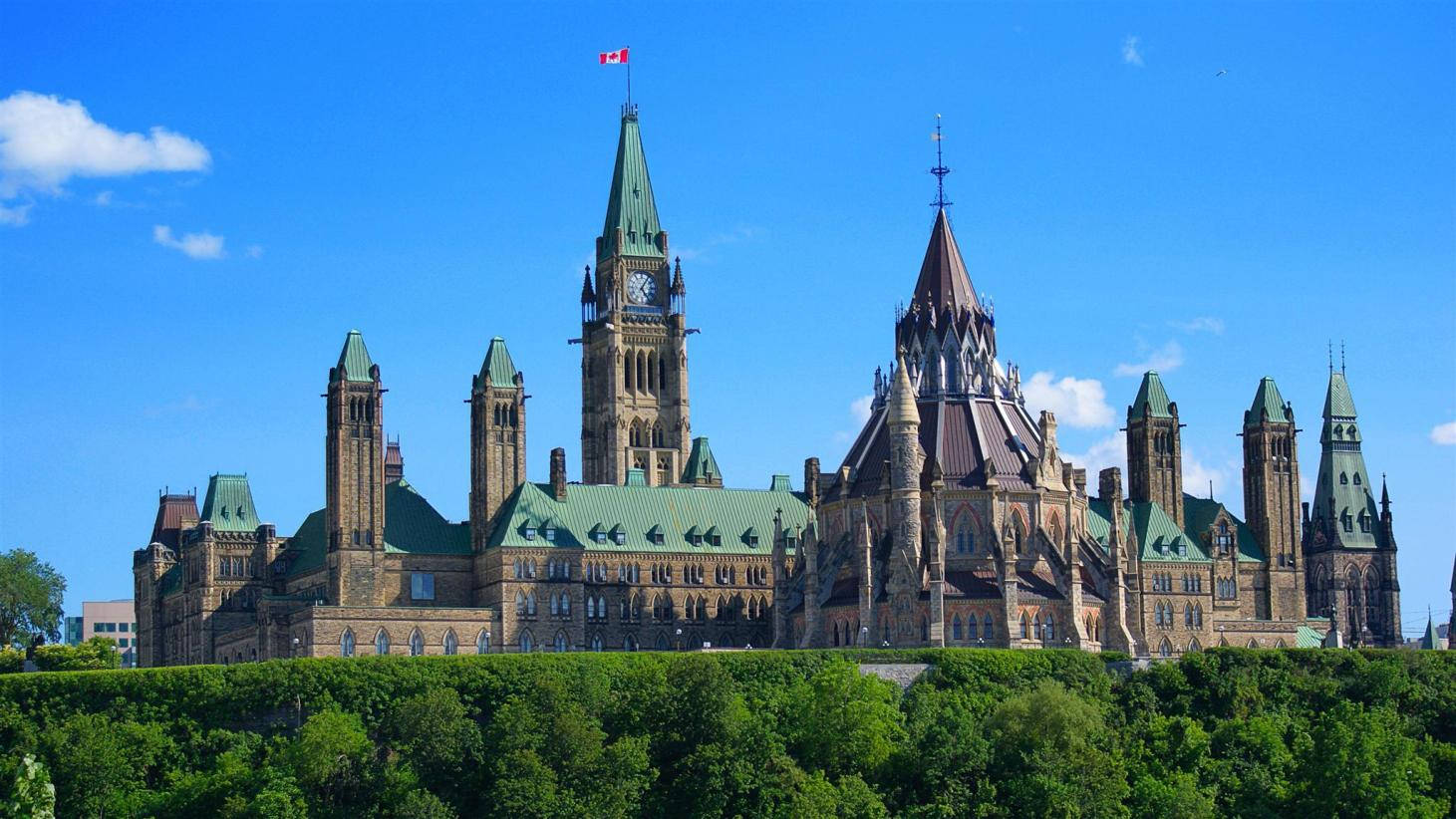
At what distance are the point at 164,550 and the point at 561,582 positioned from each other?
3982 centimetres

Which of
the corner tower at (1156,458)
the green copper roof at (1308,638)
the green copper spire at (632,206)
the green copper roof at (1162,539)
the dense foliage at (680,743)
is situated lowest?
the dense foliage at (680,743)

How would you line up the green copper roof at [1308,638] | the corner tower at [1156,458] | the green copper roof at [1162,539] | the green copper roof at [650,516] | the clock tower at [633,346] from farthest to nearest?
the clock tower at [633,346]
the corner tower at [1156,458]
the green copper roof at [1308,638]
the green copper roof at [1162,539]
the green copper roof at [650,516]

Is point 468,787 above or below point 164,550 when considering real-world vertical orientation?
below

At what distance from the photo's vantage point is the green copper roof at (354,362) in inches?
6417

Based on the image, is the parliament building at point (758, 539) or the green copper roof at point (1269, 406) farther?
the green copper roof at point (1269, 406)

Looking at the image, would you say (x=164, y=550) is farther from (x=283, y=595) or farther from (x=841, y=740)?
(x=841, y=740)

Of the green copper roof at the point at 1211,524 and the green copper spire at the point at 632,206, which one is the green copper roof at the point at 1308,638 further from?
the green copper spire at the point at 632,206

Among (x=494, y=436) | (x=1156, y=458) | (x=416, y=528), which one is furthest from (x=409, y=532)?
(x=1156, y=458)

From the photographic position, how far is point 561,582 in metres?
164

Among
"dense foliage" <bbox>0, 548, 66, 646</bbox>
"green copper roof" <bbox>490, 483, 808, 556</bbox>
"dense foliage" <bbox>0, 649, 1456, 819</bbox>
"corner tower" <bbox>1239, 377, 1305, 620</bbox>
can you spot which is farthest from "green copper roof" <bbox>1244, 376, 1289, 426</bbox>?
"dense foliage" <bbox>0, 548, 66, 646</bbox>

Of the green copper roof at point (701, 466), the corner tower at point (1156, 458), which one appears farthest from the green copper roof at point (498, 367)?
the corner tower at point (1156, 458)

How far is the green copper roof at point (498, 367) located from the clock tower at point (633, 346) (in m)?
23.2

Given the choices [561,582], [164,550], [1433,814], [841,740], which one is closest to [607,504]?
[561,582]

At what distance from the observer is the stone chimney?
169000 mm
